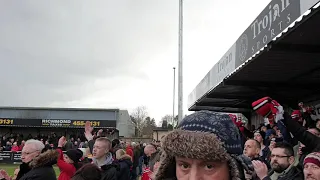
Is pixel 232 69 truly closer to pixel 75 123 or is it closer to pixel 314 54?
pixel 314 54

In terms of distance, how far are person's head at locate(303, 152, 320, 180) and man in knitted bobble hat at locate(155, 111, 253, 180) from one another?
2.47 m

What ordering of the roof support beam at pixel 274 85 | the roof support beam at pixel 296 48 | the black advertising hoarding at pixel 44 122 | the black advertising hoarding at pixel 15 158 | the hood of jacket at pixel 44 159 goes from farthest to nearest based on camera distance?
the black advertising hoarding at pixel 44 122, the black advertising hoarding at pixel 15 158, the roof support beam at pixel 274 85, the roof support beam at pixel 296 48, the hood of jacket at pixel 44 159

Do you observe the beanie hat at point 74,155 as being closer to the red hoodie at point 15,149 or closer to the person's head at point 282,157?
the person's head at point 282,157

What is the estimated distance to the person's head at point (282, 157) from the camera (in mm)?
5027

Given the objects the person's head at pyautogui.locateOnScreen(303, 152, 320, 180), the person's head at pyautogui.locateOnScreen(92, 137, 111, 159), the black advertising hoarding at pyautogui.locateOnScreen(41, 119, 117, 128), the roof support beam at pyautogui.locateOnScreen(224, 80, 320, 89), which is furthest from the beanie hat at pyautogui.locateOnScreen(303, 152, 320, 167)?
the black advertising hoarding at pyautogui.locateOnScreen(41, 119, 117, 128)

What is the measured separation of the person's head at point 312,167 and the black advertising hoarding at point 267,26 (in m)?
2.61

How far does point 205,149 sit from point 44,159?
4127 millimetres

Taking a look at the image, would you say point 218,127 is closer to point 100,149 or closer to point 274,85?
point 100,149

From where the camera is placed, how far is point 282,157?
5.04 metres

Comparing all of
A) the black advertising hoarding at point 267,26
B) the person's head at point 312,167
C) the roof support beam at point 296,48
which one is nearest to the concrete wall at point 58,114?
the black advertising hoarding at point 267,26

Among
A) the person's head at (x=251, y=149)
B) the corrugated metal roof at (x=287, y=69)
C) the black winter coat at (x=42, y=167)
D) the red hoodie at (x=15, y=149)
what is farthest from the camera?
the red hoodie at (x=15, y=149)

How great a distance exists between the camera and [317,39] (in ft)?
24.5

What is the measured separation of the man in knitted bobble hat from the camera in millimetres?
1776

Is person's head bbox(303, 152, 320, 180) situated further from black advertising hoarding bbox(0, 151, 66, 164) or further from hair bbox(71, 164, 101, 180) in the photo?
black advertising hoarding bbox(0, 151, 66, 164)
